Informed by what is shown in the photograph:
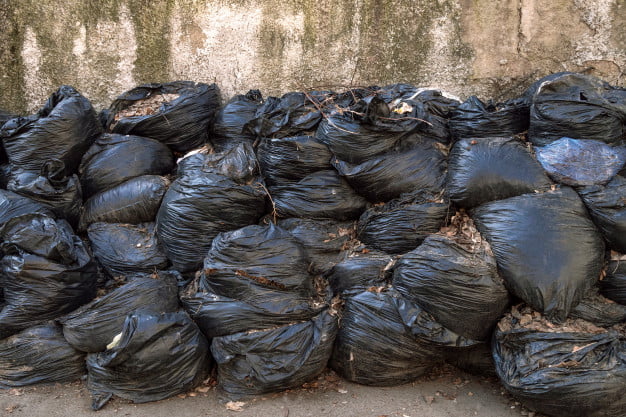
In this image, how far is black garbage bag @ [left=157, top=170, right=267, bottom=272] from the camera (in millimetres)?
2910

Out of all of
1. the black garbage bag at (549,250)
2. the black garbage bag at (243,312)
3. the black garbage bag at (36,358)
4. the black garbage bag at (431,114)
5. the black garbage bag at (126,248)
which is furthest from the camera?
the black garbage bag at (126,248)

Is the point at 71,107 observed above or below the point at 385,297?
above

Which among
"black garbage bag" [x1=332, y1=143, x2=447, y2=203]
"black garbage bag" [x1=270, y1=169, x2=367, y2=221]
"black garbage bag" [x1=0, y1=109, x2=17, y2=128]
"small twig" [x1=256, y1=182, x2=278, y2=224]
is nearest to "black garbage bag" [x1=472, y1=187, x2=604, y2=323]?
"black garbage bag" [x1=332, y1=143, x2=447, y2=203]

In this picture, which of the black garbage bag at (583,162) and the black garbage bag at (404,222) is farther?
the black garbage bag at (404,222)

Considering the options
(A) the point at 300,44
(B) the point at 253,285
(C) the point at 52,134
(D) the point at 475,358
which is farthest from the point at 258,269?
(A) the point at 300,44

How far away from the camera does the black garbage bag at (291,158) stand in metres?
2.97

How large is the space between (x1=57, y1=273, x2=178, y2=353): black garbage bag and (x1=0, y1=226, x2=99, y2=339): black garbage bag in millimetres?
89

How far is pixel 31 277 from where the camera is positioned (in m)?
2.75

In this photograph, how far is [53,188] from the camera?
314cm

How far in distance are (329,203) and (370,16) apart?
129 centimetres

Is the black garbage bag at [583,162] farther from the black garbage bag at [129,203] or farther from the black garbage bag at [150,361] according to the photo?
the black garbage bag at [129,203]

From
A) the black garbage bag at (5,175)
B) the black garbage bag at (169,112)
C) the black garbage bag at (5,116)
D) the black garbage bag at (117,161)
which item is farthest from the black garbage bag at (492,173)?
the black garbage bag at (5,116)

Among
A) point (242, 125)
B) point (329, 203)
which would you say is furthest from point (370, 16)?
point (329, 203)

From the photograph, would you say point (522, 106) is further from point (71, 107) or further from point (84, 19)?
point (84, 19)
